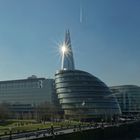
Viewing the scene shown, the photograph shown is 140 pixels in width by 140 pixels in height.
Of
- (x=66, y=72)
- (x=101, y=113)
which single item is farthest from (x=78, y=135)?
(x=66, y=72)

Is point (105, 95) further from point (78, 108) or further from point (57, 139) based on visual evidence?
point (57, 139)

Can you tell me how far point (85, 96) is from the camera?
189375mm

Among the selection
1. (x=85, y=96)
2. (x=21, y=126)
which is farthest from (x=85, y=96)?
(x=21, y=126)

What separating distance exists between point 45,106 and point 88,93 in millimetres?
26757

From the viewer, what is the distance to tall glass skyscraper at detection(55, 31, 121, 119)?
18662 centimetres

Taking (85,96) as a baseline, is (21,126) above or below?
below

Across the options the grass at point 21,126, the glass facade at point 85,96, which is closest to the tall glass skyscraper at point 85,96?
the glass facade at point 85,96

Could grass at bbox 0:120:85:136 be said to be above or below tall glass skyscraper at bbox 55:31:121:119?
below

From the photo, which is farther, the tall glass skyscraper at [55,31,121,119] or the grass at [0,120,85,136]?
the tall glass skyscraper at [55,31,121,119]

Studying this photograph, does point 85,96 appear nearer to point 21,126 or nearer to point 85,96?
point 85,96

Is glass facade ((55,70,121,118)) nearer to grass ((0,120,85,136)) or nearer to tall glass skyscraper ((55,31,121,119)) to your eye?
tall glass skyscraper ((55,31,121,119))

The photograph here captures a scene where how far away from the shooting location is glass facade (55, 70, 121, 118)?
187000mm

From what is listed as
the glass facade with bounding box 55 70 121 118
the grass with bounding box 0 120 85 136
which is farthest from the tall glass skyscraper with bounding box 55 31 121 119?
the grass with bounding box 0 120 85 136

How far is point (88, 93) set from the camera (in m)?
190
